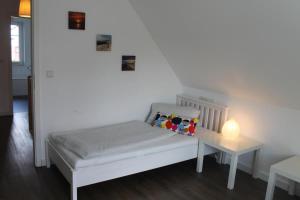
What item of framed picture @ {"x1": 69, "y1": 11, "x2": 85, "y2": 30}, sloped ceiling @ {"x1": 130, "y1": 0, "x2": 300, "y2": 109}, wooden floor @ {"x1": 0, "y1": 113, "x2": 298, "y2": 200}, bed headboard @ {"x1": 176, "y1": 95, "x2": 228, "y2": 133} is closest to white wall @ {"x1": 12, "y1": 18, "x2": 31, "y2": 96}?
wooden floor @ {"x1": 0, "y1": 113, "x2": 298, "y2": 200}

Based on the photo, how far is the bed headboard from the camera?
12.2 ft

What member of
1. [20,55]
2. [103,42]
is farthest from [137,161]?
[20,55]

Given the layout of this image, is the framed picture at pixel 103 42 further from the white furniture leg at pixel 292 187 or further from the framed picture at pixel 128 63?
the white furniture leg at pixel 292 187

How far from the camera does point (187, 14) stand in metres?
2.97

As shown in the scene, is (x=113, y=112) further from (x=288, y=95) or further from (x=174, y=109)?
(x=288, y=95)

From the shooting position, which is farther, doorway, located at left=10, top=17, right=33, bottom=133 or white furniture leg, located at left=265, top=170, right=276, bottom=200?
doorway, located at left=10, top=17, right=33, bottom=133

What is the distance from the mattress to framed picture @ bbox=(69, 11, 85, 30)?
1348 millimetres

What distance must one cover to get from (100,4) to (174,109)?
5.33ft

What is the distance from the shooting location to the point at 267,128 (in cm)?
333

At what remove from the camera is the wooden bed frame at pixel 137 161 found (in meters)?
2.66

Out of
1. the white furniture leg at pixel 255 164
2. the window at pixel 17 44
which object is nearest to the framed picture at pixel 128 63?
the white furniture leg at pixel 255 164

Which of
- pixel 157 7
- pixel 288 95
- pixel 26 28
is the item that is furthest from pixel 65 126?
pixel 26 28

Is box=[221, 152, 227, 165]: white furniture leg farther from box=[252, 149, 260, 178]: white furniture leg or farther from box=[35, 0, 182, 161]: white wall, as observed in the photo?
box=[35, 0, 182, 161]: white wall

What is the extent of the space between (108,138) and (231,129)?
145 centimetres
